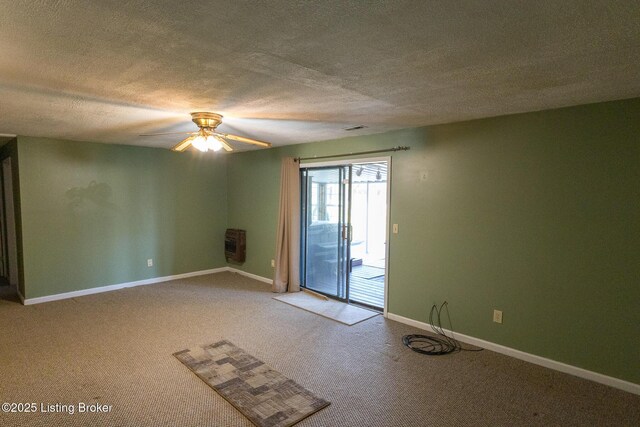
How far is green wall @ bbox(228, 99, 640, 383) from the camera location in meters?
2.81

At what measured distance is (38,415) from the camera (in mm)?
2455

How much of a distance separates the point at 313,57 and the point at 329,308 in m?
3.52

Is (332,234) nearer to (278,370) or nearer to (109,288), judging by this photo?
(278,370)

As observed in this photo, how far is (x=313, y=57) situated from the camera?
1.88 metres

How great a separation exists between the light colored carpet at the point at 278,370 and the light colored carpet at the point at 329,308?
0.14m

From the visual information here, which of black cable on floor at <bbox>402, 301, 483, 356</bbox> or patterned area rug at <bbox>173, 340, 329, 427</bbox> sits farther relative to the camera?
black cable on floor at <bbox>402, 301, 483, 356</bbox>

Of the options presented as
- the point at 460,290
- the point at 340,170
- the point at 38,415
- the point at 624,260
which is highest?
the point at 340,170

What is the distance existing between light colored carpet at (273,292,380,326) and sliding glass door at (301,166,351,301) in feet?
0.75

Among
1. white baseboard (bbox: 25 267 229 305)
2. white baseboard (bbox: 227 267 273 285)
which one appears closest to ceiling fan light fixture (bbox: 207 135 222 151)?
white baseboard (bbox: 227 267 273 285)

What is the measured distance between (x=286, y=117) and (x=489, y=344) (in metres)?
2.97

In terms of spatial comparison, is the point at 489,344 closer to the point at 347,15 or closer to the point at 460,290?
the point at 460,290

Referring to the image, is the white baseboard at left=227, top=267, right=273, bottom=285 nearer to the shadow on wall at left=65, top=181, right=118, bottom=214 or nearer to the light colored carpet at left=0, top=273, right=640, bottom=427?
the light colored carpet at left=0, top=273, right=640, bottom=427

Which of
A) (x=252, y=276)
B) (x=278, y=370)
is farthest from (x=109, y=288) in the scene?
(x=278, y=370)

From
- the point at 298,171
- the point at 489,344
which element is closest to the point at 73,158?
the point at 298,171
